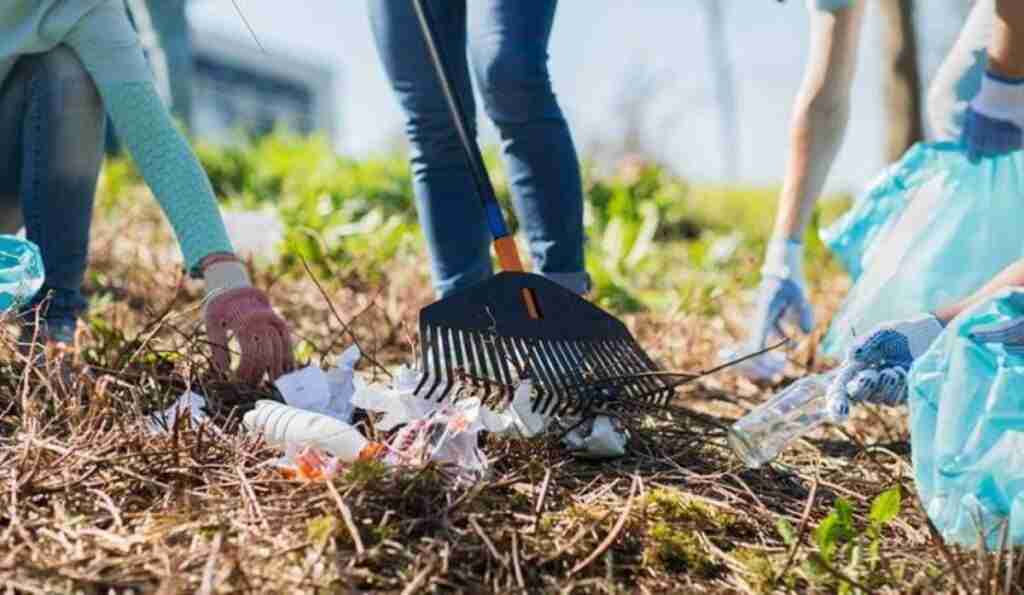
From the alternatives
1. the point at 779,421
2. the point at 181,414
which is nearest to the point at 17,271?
the point at 181,414

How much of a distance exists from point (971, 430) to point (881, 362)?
0.66 feet

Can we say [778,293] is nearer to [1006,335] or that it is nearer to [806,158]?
[806,158]

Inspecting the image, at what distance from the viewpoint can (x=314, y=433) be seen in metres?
1.55

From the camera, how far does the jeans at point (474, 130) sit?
6.63 feet

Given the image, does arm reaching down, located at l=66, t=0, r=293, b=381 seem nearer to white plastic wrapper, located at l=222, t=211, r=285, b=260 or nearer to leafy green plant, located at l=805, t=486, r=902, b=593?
leafy green plant, located at l=805, t=486, r=902, b=593

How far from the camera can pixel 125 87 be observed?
6.48 feet

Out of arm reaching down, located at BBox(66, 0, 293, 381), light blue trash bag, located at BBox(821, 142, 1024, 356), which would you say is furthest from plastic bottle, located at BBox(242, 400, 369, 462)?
light blue trash bag, located at BBox(821, 142, 1024, 356)

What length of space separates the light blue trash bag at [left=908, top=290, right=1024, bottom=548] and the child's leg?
1466 mm

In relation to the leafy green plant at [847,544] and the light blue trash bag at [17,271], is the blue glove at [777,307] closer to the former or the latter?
the leafy green plant at [847,544]

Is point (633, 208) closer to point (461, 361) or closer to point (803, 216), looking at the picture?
point (803, 216)

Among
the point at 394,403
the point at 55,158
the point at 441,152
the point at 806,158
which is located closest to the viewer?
the point at 394,403

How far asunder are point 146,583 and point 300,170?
450cm

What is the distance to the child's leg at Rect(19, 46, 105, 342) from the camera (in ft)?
6.69

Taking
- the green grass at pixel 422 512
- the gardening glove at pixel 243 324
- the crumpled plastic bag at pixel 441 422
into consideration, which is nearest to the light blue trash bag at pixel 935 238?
the green grass at pixel 422 512
